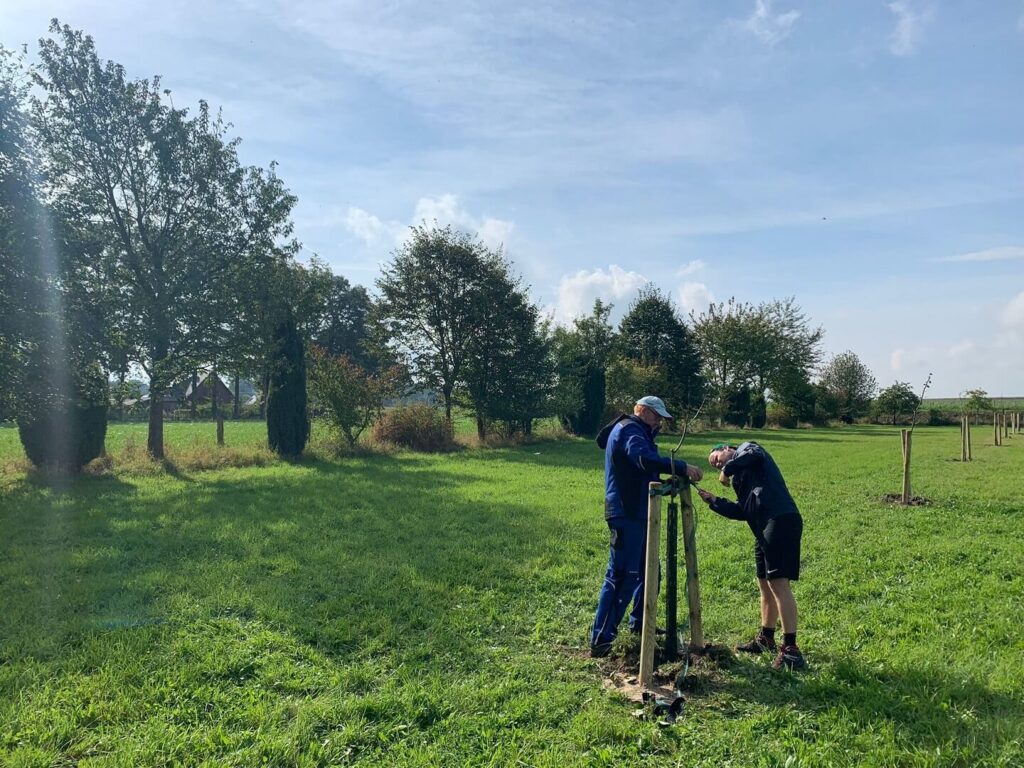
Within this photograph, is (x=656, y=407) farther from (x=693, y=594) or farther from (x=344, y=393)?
(x=344, y=393)

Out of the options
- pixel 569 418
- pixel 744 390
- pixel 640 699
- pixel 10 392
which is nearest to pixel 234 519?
pixel 10 392

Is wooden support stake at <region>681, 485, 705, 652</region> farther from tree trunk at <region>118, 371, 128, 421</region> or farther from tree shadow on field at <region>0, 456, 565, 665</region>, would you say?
tree trunk at <region>118, 371, 128, 421</region>

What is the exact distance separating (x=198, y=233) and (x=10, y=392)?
601 centimetres

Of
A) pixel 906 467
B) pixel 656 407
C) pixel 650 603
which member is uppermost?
pixel 656 407

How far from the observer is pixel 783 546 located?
13.5 ft

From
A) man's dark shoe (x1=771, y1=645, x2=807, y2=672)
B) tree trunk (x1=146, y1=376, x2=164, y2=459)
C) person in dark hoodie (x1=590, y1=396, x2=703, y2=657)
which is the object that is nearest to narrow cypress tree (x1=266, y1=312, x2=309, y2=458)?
tree trunk (x1=146, y1=376, x2=164, y2=459)

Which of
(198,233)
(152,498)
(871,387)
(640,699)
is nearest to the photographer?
(640,699)

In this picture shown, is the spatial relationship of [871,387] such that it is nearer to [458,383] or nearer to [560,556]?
[458,383]

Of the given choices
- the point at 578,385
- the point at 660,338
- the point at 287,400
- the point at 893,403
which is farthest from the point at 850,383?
the point at 287,400

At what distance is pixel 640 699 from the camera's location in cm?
370

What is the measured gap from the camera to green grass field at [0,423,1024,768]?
3.26 m

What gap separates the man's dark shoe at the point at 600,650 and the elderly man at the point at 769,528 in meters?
1.02

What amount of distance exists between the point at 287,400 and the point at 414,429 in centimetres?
461

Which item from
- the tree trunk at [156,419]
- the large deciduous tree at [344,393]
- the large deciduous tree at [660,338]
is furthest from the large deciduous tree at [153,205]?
the large deciduous tree at [660,338]
